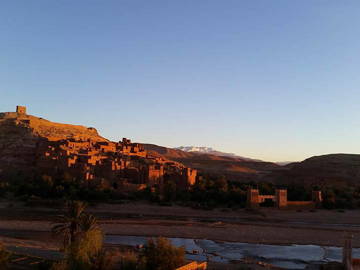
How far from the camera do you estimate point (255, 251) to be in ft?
71.3

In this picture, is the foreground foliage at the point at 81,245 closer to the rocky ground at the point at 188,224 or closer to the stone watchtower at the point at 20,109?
the rocky ground at the point at 188,224

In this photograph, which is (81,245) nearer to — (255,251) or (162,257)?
(162,257)

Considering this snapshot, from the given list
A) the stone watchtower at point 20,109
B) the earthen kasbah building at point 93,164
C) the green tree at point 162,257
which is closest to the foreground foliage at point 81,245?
the green tree at point 162,257

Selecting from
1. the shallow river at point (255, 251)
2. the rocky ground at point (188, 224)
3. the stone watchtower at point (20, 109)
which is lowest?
the shallow river at point (255, 251)

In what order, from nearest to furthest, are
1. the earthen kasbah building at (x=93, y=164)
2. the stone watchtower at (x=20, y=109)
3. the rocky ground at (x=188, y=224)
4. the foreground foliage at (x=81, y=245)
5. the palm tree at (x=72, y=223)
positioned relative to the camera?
the foreground foliage at (x=81, y=245) < the palm tree at (x=72, y=223) < the rocky ground at (x=188, y=224) < the earthen kasbah building at (x=93, y=164) < the stone watchtower at (x=20, y=109)

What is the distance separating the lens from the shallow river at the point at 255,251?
19.6 metres

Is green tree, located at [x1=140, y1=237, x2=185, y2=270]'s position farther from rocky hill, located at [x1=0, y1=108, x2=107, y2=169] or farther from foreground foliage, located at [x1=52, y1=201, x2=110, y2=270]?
rocky hill, located at [x1=0, y1=108, x2=107, y2=169]

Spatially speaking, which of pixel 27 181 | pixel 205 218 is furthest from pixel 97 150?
pixel 205 218

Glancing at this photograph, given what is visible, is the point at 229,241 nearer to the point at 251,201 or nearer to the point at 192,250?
the point at 192,250

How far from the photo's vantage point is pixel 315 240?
26.1m

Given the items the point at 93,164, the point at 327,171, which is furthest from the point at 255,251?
the point at 327,171

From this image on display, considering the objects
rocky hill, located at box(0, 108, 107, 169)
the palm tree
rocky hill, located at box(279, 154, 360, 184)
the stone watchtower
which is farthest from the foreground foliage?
the stone watchtower

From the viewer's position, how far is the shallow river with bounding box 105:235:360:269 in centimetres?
1957

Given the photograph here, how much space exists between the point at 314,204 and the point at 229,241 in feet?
58.2
